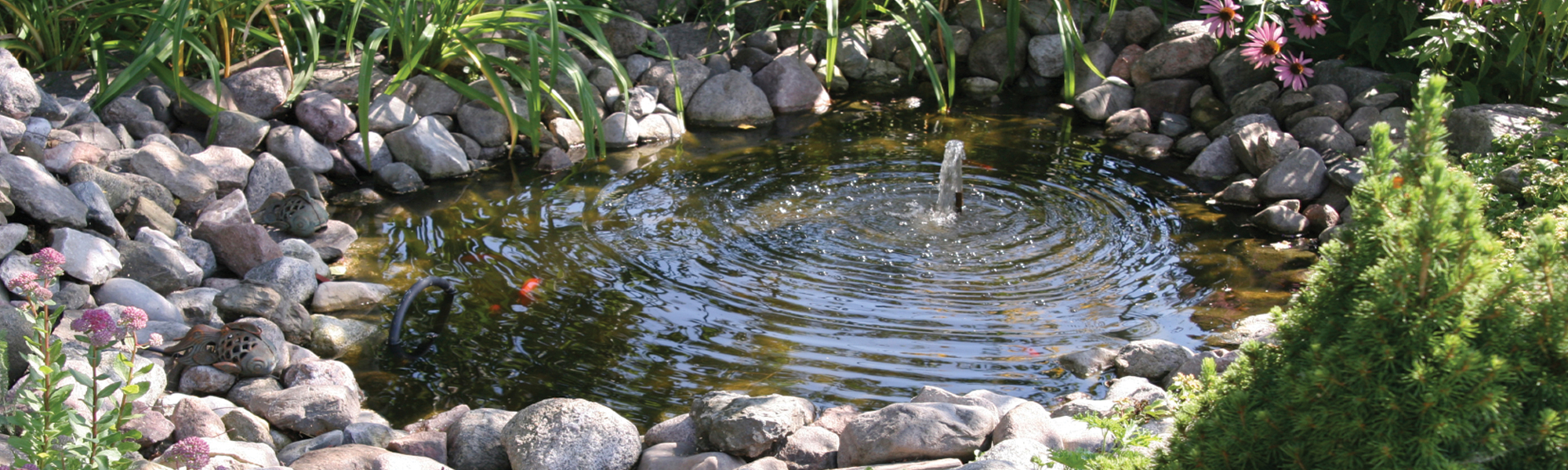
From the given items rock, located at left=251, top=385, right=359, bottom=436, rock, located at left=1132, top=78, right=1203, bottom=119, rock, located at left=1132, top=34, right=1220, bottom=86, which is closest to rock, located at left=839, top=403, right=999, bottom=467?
rock, located at left=251, top=385, right=359, bottom=436

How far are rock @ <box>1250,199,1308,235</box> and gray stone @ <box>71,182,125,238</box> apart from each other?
3876mm

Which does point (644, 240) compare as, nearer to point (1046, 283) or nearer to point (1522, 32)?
point (1046, 283)

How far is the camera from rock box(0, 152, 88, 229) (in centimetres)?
286

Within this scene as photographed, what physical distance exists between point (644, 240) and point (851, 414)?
56.9 inches

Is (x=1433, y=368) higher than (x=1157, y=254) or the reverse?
higher

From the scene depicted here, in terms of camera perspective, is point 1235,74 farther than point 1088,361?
Yes

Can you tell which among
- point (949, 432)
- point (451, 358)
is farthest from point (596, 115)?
point (949, 432)

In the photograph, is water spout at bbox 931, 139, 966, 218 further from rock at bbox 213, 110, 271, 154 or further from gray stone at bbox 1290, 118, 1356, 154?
rock at bbox 213, 110, 271, 154

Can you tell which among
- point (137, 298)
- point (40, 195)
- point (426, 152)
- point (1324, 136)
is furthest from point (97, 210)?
point (1324, 136)

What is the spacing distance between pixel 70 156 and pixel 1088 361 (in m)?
3.19

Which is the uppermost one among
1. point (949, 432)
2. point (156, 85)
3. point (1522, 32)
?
point (1522, 32)

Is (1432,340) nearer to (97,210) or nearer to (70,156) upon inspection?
(97,210)

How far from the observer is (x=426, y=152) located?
4.33m

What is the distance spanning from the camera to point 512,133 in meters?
4.26
